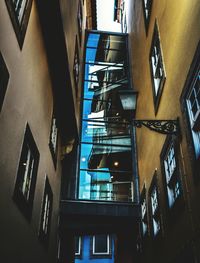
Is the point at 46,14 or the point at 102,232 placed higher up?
the point at 46,14

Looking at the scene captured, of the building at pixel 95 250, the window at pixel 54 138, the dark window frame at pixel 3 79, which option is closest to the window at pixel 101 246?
the building at pixel 95 250

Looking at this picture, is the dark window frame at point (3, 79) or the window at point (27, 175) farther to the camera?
the window at point (27, 175)

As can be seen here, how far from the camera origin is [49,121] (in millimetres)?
11008

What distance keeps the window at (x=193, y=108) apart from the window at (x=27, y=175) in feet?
13.1

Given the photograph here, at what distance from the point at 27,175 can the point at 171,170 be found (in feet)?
13.1

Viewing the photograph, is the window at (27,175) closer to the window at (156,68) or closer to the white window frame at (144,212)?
the window at (156,68)

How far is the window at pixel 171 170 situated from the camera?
8242mm

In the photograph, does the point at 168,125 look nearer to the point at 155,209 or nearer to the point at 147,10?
the point at 155,209

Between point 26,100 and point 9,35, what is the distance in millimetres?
1851

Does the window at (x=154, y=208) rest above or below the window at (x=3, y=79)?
below

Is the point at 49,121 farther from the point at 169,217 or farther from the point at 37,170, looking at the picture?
the point at 169,217

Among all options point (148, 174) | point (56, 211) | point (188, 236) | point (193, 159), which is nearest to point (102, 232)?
point (56, 211)

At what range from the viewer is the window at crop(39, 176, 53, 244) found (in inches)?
401

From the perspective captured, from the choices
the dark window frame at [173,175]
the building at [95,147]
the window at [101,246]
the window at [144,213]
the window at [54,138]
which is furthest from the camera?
the window at [101,246]
